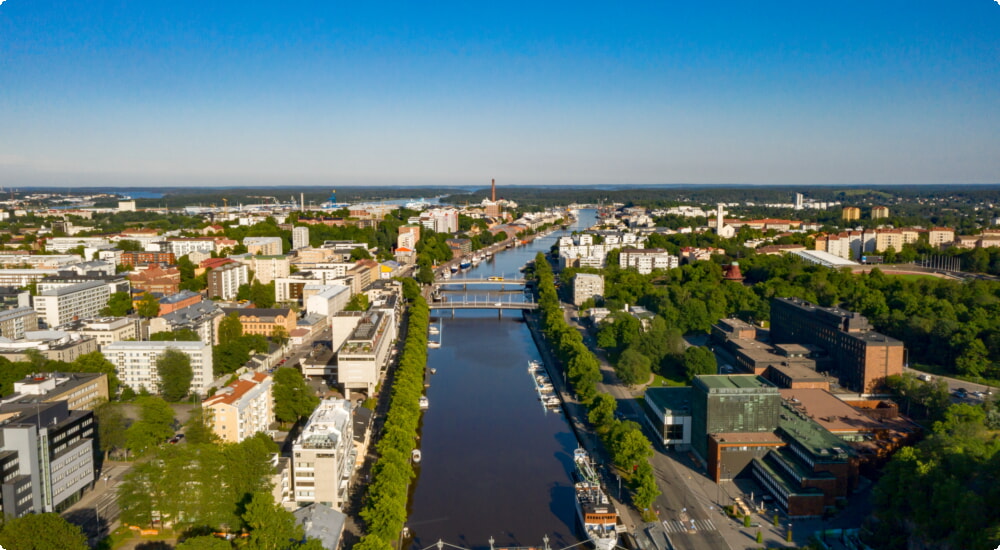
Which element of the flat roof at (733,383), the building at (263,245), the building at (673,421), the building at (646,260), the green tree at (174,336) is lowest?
the building at (673,421)

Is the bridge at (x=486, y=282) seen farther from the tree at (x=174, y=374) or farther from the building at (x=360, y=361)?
the tree at (x=174, y=374)

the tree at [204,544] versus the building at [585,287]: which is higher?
the building at [585,287]

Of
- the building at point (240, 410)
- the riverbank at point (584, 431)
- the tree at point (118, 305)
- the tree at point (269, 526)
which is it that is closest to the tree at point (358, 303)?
the riverbank at point (584, 431)

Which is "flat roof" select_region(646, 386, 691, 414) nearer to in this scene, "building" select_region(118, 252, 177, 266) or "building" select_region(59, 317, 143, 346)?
"building" select_region(59, 317, 143, 346)

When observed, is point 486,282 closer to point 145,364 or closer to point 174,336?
point 174,336

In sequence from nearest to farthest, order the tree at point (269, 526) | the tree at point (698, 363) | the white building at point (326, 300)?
the tree at point (269, 526), the tree at point (698, 363), the white building at point (326, 300)

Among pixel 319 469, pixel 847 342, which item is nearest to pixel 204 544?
pixel 319 469
